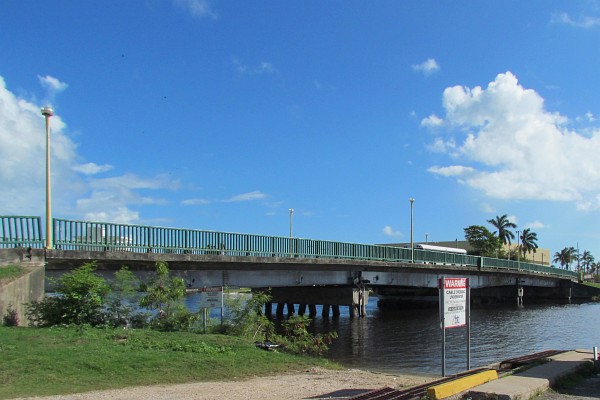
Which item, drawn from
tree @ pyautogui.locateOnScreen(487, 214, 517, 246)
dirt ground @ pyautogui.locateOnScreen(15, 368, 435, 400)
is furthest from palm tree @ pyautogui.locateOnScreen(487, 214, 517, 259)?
dirt ground @ pyautogui.locateOnScreen(15, 368, 435, 400)

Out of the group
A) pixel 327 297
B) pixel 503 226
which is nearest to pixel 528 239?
pixel 503 226

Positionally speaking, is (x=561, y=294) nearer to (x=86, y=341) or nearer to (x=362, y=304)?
(x=362, y=304)

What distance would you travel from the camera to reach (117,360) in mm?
11164

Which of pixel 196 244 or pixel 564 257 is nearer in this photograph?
Result: pixel 196 244

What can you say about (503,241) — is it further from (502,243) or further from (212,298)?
(212,298)

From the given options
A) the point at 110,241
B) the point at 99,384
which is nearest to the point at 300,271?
the point at 110,241

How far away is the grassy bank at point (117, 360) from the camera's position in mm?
9758

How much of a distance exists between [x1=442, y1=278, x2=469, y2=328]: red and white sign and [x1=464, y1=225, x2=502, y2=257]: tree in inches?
3983

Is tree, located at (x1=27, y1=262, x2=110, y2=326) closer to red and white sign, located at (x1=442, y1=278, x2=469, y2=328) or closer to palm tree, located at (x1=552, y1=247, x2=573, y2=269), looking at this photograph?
red and white sign, located at (x1=442, y1=278, x2=469, y2=328)

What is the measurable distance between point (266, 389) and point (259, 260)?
16.6 meters

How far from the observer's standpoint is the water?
20.2m

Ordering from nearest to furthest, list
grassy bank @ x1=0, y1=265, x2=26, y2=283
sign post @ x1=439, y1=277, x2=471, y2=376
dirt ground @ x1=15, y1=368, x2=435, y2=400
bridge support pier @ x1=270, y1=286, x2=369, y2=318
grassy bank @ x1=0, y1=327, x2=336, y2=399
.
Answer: dirt ground @ x1=15, y1=368, x2=435, y2=400
grassy bank @ x1=0, y1=327, x2=336, y2=399
sign post @ x1=439, y1=277, x2=471, y2=376
grassy bank @ x1=0, y1=265, x2=26, y2=283
bridge support pier @ x1=270, y1=286, x2=369, y2=318

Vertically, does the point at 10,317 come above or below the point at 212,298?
below

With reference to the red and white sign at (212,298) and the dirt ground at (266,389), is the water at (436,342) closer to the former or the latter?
the red and white sign at (212,298)
